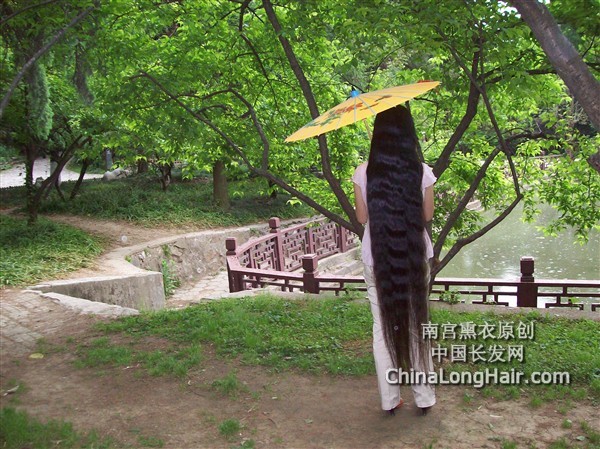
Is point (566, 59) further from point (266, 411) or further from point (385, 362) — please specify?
point (266, 411)

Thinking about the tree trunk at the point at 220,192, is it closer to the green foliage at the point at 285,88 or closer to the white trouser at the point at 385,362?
the green foliage at the point at 285,88

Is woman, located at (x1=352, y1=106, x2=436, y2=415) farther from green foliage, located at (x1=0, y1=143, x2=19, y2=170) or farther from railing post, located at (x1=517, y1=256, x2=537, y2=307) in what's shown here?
green foliage, located at (x1=0, y1=143, x2=19, y2=170)

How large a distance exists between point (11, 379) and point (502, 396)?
3.80 meters

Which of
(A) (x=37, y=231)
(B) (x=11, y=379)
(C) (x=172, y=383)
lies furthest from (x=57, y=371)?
(A) (x=37, y=231)

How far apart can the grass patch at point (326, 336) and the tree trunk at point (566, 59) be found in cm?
211

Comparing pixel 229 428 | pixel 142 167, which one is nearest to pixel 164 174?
pixel 142 167

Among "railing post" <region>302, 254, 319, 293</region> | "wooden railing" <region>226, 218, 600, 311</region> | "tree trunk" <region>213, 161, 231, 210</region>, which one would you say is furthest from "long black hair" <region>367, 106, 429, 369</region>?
"tree trunk" <region>213, 161, 231, 210</region>

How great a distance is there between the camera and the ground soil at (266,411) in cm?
337

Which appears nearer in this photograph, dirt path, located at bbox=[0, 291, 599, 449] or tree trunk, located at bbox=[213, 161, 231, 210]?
dirt path, located at bbox=[0, 291, 599, 449]

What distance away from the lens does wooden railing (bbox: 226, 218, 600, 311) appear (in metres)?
6.70

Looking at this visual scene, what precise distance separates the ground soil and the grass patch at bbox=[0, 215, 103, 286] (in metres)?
4.00

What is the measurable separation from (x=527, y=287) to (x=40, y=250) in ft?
26.5

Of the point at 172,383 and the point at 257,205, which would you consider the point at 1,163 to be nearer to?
the point at 257,205

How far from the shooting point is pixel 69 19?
547 cm
